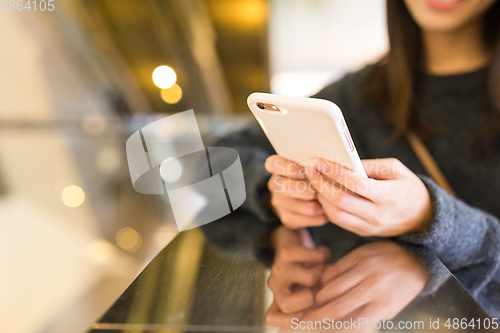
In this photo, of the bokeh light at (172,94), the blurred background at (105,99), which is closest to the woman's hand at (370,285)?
the blurred background at (105,99)

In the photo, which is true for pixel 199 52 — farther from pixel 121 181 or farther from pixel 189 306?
pixel 189 306

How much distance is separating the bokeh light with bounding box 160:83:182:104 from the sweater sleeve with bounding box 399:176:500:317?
972mm

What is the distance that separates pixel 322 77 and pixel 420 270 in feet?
5.93

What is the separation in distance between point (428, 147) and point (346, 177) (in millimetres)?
294

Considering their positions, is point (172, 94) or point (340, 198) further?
point (172, 94)

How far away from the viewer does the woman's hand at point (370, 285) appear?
0.51ft

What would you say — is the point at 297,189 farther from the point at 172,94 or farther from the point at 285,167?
the point at 172,94

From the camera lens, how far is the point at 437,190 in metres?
0.25

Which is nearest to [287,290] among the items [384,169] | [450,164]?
[384,169]

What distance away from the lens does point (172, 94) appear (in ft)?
3.59

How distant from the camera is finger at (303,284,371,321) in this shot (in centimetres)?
15

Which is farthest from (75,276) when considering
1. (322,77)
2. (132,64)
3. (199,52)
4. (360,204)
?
(322,77)

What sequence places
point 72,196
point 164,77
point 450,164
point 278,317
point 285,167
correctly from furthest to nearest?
1. point 164,77
2. point 72,196
3. point 450,164
4. point 285,167
5. point 278,317

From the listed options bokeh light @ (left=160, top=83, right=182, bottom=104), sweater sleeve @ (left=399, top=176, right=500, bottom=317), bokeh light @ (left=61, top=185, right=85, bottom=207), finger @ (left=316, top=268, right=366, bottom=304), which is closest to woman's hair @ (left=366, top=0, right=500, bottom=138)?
sweater sleeve @ (left=399, top=176, right=500, bottom=317)
